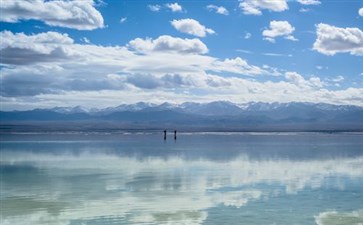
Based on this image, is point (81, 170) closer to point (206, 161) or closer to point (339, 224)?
point (206, 161)

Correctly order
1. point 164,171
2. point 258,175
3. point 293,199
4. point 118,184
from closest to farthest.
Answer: point 293,199
point 118,184
point 258,175
point 164,171

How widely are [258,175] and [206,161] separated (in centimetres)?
919

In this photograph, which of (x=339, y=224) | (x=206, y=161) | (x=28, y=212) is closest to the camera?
(x=339, y=224)

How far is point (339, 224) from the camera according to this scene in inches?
600

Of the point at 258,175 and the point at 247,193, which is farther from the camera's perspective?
the point at 258,175

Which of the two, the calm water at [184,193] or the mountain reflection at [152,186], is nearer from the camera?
the calm water at [184,193]

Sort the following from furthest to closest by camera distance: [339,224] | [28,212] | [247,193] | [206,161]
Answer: [206,161] < [247,193] < [28,212] < [339,224]

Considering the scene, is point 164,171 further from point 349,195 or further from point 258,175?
point 349,195

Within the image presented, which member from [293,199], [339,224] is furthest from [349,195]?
[339,224]

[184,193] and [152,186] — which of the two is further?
[152,186]

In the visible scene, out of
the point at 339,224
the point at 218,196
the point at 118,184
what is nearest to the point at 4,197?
the point at 118,184

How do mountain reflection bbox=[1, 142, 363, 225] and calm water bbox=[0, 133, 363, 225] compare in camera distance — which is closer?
calm water bbox=[0, 133, 363, 225]

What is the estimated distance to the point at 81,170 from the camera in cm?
3089

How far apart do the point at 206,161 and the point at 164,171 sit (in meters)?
7.13
